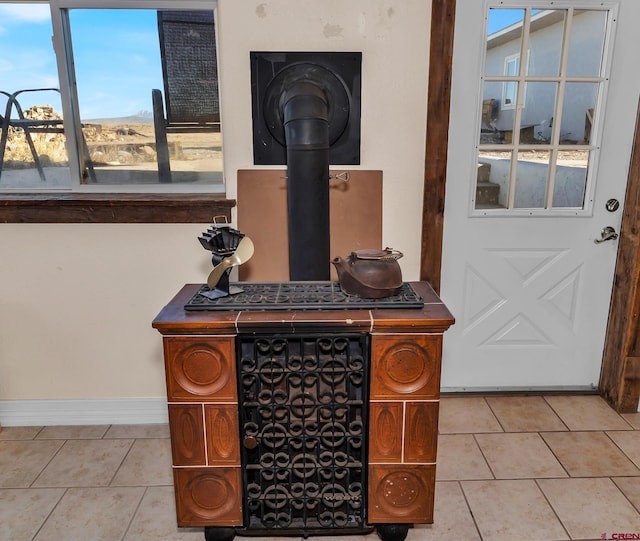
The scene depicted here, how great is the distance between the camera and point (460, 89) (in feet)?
7.73

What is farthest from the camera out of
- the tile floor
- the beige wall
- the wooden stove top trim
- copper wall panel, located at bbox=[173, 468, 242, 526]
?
the beige wall

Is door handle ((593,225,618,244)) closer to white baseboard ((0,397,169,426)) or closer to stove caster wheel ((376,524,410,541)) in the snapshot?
stove caster wheel ((376,524,410,541))

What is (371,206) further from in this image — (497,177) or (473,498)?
(473,498)

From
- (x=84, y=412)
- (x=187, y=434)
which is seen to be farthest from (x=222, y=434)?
(x=84, y=412)

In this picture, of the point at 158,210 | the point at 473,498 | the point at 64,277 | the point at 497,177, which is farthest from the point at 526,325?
the point at 64,277

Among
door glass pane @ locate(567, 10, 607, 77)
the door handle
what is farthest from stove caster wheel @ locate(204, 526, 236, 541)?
door glass pane @ locate(567, 10, 607, 77)

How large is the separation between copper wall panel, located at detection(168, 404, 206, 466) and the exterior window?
166cm

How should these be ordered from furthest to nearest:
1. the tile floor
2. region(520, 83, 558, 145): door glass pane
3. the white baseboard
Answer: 1. the white baseboard
2. region(520, 83, 558, 145): door glass pane
3. the tile floor

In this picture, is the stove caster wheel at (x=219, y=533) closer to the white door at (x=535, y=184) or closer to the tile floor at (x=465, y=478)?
the tile floor at (x=465, y=478)

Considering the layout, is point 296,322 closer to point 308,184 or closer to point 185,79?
point 308,184

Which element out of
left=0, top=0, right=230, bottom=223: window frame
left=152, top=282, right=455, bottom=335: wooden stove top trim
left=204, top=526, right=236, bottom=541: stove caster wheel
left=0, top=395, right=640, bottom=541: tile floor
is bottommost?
left=0, top=395, right=640, bottom=541: tile floor

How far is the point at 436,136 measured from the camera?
2281 millimetres

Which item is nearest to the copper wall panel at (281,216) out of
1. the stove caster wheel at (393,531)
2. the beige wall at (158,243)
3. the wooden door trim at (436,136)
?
the beige wall at (158,243)

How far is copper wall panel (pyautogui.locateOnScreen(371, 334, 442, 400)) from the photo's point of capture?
1604 millimetres
